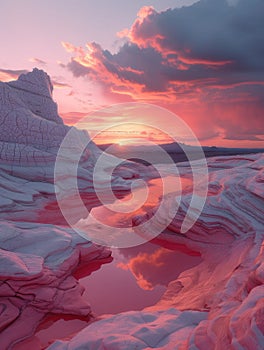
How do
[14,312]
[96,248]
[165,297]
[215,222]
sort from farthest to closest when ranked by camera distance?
[215,222] → [96,248] → [165,297] → [14,312]

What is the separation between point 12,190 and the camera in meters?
11.7

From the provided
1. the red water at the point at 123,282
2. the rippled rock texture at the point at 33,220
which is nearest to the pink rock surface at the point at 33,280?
the rippled rock texture at the point at 33,220

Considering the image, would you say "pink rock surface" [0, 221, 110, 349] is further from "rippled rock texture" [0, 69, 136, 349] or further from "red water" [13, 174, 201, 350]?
"red water" [13, 174, 201, 350]

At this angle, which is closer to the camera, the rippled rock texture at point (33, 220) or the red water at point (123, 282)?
the red water at point (123, 282)

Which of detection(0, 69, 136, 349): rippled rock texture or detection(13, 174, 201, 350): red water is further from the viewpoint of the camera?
detection(0, 69, 136, 349): rippled rock texture

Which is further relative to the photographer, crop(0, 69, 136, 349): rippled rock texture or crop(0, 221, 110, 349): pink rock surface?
crop(0, 69, 136, 349): rippled rock texture

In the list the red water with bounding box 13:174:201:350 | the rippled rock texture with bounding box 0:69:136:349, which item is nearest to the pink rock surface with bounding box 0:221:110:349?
the rippled rock texture with bounding box 0:69:136:349

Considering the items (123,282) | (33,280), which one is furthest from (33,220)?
(123,282)

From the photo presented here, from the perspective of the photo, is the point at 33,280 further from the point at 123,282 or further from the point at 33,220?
the point at 33,220

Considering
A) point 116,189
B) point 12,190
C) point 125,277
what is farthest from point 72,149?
point 125,277

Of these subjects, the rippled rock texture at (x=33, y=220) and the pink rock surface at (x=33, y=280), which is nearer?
the pink rock surface at (x=33, y=280)

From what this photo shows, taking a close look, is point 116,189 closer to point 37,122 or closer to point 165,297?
point 37,122

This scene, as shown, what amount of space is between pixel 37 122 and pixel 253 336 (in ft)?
53.2

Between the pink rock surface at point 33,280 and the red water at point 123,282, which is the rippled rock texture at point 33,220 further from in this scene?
the red water at point 123,282
